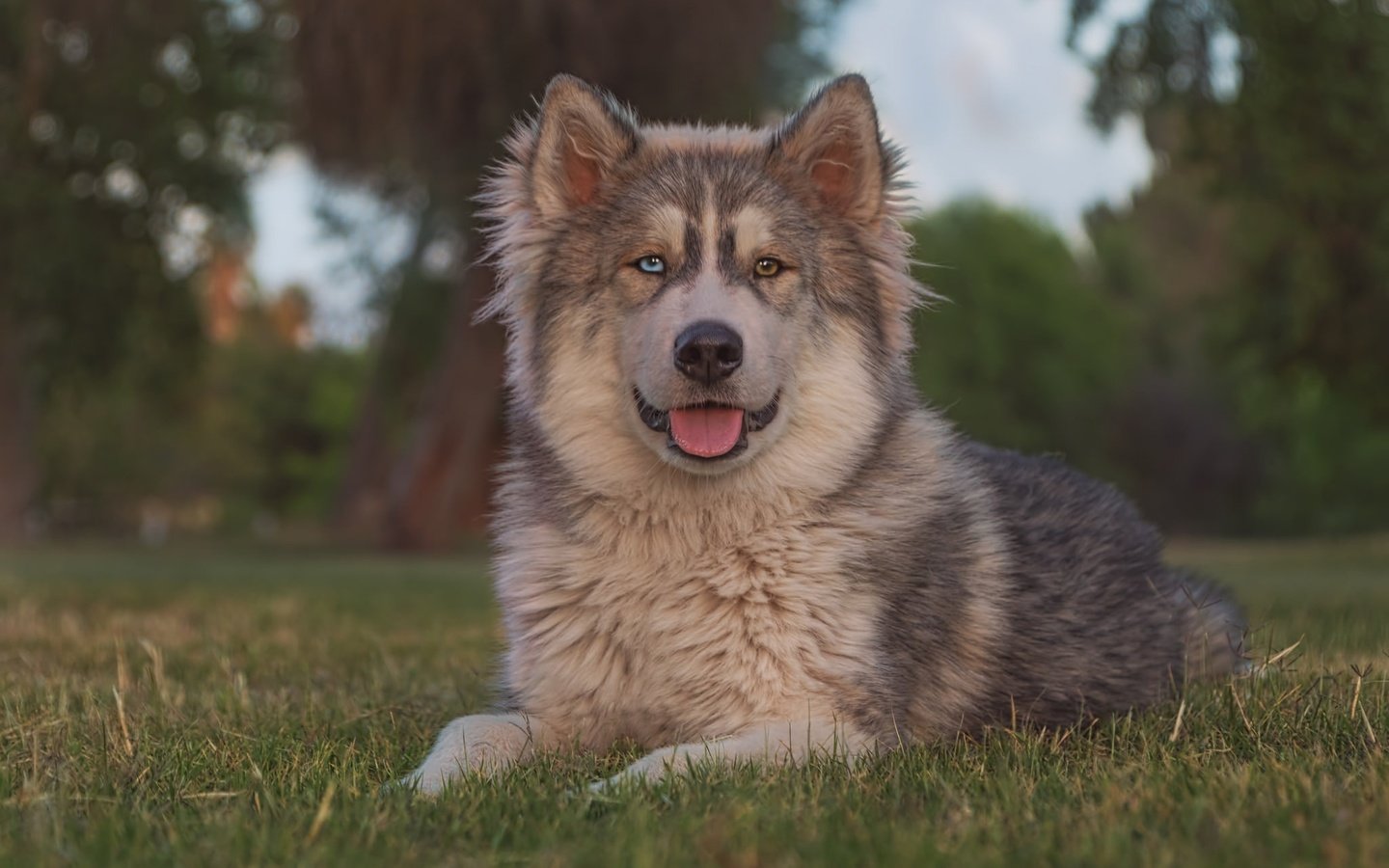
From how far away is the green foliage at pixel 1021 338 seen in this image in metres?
56.0

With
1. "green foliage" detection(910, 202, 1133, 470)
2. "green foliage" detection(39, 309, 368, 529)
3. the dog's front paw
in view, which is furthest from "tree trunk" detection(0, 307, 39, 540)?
"green foliage" detection(910, 202, 1133, 470)

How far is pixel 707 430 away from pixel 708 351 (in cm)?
32

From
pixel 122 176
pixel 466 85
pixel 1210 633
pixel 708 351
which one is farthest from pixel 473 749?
pixel 122 176

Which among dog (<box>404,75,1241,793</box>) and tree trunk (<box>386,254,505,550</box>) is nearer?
dog (<box>404,75,1241,793</box>)

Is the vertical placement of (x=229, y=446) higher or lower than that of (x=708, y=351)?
lower

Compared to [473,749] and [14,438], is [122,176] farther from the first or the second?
[473,749]

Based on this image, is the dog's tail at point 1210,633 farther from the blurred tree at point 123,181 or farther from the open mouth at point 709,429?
the blurred tree at point 123,181

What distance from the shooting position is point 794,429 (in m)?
5.17

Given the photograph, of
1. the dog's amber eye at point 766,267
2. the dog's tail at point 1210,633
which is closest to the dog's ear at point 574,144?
the dog's amber eye at point 766,267

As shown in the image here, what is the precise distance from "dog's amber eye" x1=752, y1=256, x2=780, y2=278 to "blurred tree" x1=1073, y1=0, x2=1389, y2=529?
9462 millimetres

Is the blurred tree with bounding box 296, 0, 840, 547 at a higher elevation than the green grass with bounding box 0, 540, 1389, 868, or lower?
higher

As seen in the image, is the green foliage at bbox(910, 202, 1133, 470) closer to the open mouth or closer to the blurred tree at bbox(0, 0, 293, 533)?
the blurred tree at bbox(0, 0, 293, 533)

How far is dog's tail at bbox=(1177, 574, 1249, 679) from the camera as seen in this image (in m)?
6.15

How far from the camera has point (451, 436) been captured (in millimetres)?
27938
